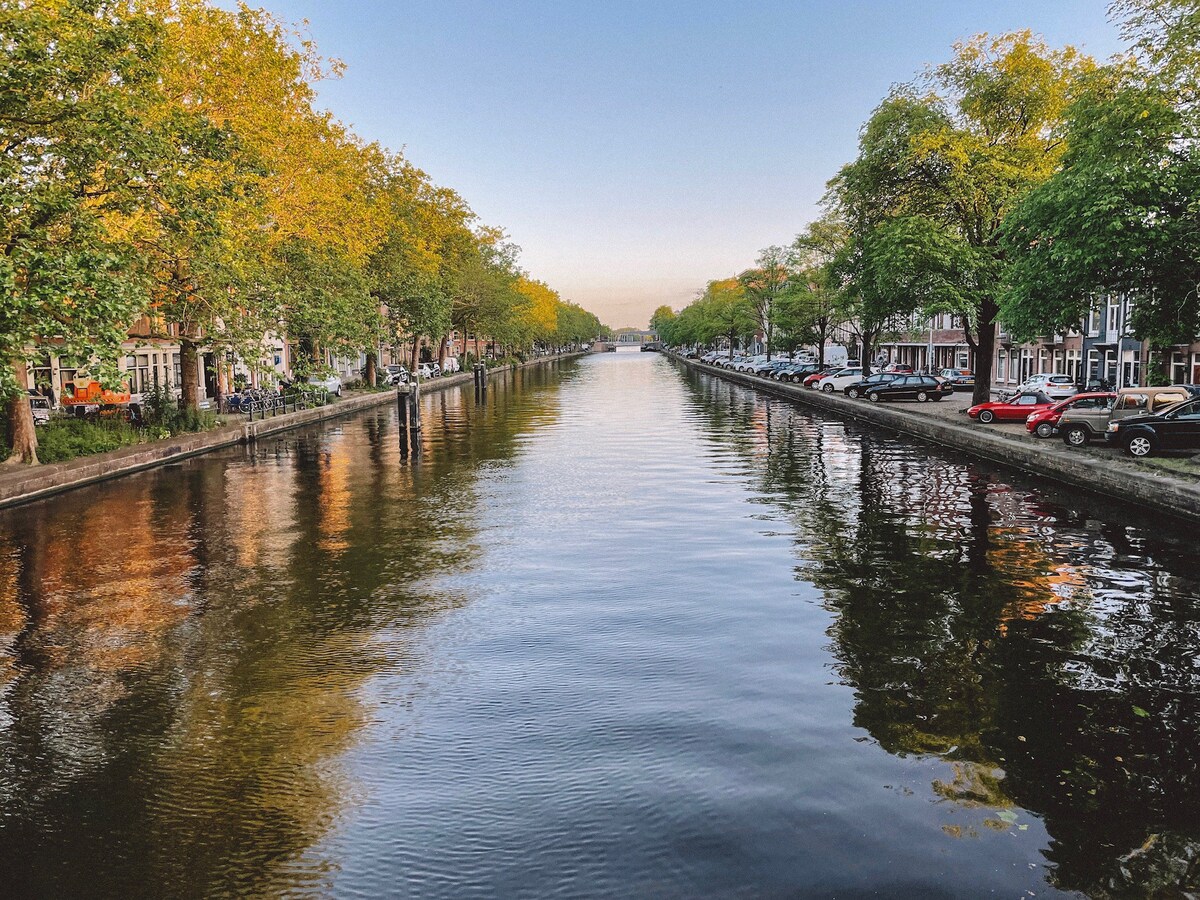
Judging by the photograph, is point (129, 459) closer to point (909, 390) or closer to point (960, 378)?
point (909, 390)

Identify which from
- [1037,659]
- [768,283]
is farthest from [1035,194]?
[768,283]

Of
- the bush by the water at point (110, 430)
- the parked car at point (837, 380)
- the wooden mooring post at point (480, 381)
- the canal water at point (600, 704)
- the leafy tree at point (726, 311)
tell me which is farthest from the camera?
the leafy tree at point (726, 311)

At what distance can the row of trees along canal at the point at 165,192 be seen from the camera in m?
19.5

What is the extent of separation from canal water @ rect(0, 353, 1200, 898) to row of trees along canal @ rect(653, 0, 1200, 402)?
9.29 m

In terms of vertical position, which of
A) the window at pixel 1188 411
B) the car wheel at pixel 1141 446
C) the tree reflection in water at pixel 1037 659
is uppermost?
the window at pixel 1188 411

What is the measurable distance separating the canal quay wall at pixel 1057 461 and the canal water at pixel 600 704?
54.0 inches

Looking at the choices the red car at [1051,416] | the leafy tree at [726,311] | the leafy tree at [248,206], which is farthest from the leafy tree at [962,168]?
the leafy tree at [726,311]

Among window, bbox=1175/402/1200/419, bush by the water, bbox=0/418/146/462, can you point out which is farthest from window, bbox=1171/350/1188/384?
bush by the water, bbox=0/418/146/462

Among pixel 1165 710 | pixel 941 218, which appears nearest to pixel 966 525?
pixel 1165 710

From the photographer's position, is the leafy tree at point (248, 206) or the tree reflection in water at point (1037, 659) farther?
the leafy tree at point (248, 206)

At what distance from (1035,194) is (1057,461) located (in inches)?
293

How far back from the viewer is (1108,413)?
2569cm

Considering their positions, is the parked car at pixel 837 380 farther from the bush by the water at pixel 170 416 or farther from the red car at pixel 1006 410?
the bush by the water at pixel 170 416

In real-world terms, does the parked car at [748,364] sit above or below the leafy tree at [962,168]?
below
